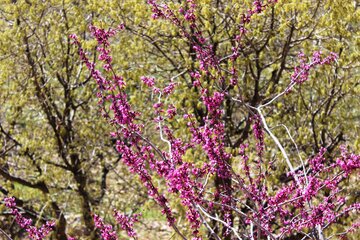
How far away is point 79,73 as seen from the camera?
1029 centimetres

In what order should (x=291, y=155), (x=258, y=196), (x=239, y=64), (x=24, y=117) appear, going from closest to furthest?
(x=258, y=196)
(x=239, y=64)
(x=291, y=155)
(x=24, y=117)

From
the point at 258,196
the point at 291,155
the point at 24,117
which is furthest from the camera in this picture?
the point at 24,117

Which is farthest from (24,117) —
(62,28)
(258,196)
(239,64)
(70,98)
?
(258,196)

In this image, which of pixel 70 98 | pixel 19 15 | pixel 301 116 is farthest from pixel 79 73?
pixel 301 116

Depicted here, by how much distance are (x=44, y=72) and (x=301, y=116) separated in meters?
4.58

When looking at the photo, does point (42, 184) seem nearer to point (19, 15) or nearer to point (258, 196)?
point (19, 15)

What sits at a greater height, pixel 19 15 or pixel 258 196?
pixel 19 15

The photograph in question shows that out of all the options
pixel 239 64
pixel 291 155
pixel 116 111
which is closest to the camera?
pixel 116 111

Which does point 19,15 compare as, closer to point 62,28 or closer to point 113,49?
point 62,28

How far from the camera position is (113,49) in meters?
9.43

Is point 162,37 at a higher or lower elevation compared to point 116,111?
higher

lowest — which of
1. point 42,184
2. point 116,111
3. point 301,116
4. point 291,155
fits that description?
point 116,111

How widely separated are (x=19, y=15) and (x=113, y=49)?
62.5 inches

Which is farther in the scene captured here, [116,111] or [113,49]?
[113,49]
